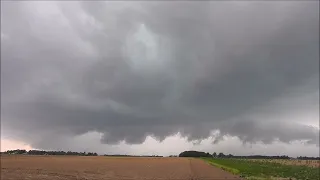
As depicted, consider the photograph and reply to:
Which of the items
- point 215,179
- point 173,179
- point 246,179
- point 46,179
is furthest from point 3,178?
point 246,179

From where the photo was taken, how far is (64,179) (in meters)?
31.5

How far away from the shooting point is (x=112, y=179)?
35.9 m

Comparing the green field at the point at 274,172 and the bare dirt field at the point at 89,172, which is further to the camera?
the green field at the point at 274,172

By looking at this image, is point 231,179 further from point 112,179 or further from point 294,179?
point 112,179

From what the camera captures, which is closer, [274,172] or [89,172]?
[89,172]

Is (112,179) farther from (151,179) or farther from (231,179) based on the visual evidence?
(231,179)

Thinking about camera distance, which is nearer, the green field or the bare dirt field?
the bare dirt field

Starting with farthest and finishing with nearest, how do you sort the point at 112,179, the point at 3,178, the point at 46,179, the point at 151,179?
1. the point at 151,179
2. the point at 112,179
3. the point at 46,179
4. the point at 3,178

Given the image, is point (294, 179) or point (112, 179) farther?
point (294, 179)

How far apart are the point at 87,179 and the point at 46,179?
416cm

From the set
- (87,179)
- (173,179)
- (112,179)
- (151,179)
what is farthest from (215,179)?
(87,179)

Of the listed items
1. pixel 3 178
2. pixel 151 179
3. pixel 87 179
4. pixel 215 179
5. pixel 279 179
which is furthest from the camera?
pixel 279 179

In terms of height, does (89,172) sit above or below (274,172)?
below

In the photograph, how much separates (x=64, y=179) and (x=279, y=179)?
26431 mm
